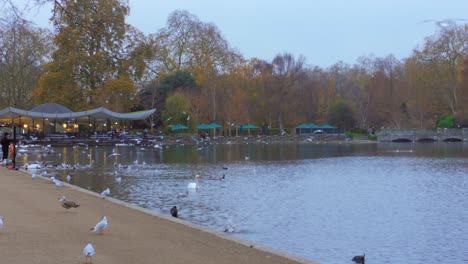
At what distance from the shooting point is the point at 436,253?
1227 centimetres

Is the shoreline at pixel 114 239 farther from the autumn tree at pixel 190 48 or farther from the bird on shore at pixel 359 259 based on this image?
the autumn tree at pixel 190 48

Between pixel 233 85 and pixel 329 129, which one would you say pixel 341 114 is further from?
pixel 233 85

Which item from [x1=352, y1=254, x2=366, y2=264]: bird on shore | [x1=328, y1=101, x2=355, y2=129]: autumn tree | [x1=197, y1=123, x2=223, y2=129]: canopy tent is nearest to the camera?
[x1=352, y1=254, x2=366, y2=264]: bird on shore

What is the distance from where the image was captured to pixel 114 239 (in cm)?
1073

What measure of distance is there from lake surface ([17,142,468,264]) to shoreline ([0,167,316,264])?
1.73 meters

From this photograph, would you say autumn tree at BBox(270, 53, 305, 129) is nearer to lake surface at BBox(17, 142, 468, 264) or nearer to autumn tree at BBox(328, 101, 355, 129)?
autumn tree at BBox(328, 101, 355, 129)

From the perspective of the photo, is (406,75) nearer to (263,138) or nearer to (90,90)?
(263,138)

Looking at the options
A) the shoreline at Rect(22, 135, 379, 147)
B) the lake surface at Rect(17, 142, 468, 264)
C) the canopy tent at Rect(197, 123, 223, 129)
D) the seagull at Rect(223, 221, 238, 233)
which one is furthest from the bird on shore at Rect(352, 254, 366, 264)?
the canopy tent at Rect(197, 123, 223, 129)

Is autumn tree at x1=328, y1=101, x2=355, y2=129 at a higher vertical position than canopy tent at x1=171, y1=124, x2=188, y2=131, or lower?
higher

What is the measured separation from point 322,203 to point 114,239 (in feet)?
32.6

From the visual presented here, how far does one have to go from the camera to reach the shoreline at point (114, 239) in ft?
30.2

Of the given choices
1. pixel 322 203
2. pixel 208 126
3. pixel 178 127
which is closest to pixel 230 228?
pixel 322 203

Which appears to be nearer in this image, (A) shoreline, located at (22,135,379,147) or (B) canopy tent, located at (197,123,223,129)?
(A) shoreline, located at (22,135,379,147)

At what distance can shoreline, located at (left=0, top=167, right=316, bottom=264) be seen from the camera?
9219mm
